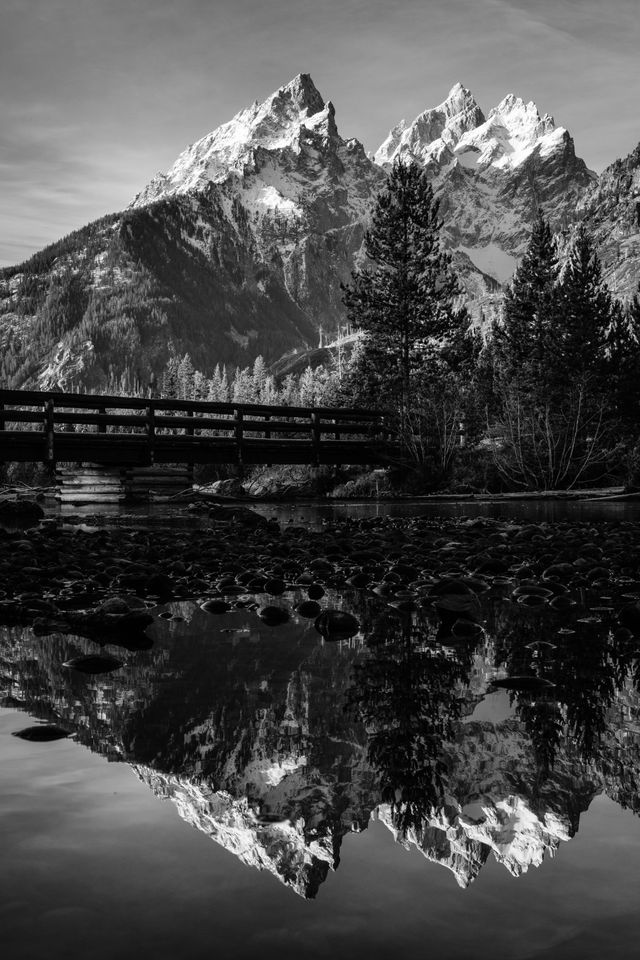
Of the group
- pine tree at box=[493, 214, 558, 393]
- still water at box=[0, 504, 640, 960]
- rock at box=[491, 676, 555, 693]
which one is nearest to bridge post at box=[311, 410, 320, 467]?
pine tree at box=[493, 214, 558, 393]

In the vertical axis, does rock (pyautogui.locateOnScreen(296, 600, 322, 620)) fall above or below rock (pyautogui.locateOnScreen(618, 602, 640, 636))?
below

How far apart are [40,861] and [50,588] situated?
5.28 m

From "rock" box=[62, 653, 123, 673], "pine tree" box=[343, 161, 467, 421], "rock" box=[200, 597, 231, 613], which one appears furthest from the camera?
"pine tree" box=[343, 161, 467, 421]

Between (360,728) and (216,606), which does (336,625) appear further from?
(360,728)

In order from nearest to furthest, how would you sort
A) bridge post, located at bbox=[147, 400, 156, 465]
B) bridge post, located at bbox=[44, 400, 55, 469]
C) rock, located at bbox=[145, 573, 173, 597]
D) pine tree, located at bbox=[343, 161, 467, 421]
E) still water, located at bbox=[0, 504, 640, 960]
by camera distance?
still water, located at bbox=[0, 504, 640, 960] → rock, located at bbox=[145, 573, 173, 597] → bridge post, located at bbox=[44, 400, 55, 469] → bridge post, located at bbox=[147, 400, 156, 465] → pine tree, located at bbox=[343, 161, 467, 421]

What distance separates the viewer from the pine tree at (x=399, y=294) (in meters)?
32.7

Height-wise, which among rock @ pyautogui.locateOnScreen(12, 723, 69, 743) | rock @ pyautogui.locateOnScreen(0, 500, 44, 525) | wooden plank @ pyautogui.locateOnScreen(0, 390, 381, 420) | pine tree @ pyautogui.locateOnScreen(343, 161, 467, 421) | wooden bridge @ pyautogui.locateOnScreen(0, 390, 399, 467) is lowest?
rock @ pyautogui.locateOnScreen(0, 500, 44, 525)

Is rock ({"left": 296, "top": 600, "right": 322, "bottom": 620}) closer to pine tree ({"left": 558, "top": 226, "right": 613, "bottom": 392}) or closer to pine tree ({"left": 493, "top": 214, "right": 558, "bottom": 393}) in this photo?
pine tree ({"left": 558, "top": 226, "right": 613, "bottom": 392})

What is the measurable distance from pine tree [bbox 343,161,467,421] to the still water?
92.9 feet

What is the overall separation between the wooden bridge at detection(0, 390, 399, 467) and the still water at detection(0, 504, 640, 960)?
16.7 m

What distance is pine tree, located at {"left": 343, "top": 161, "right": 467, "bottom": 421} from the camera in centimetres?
3272

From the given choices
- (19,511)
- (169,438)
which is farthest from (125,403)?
(19,511)

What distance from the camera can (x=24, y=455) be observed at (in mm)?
22000

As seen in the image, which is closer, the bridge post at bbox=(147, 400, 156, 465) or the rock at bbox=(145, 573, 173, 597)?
the rock at bbox=(145, 573, 173, 597)
